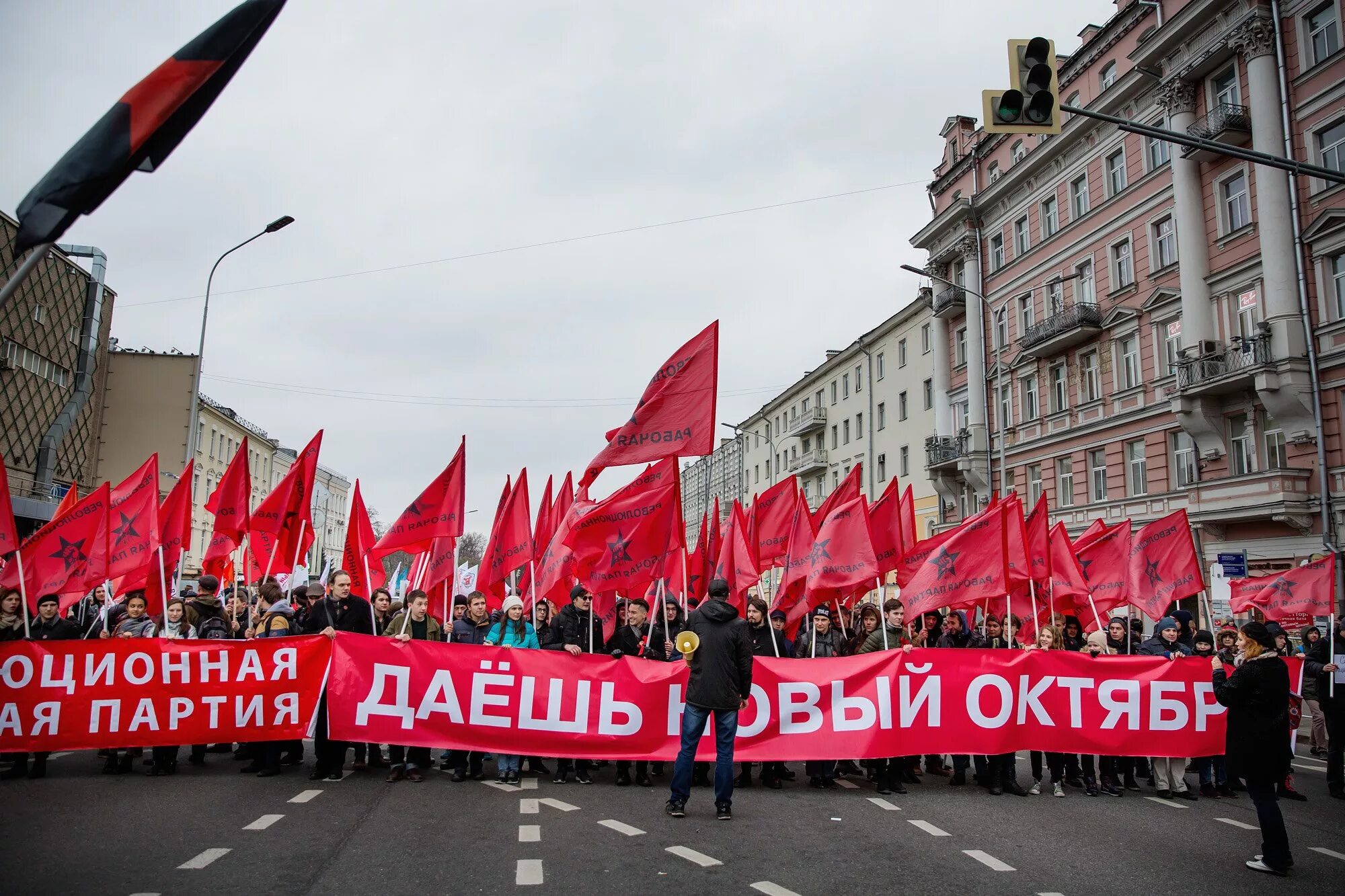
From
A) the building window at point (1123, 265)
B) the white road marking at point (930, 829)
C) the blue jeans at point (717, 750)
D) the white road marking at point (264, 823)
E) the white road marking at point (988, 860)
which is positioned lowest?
the white road marking at point (930, 829)

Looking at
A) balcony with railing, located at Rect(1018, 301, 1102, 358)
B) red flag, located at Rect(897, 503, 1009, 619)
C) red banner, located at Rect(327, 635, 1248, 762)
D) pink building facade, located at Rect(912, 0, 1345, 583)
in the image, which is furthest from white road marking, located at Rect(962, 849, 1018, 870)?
balcony with railing, located at Rect(1018, 301, 1102, 358)

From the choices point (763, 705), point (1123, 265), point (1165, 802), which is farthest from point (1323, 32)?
point (763, 705)

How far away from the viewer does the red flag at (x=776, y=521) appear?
595 inches

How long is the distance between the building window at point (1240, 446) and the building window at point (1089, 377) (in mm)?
5746

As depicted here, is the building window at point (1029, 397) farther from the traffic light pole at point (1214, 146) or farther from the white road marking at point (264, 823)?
the white road marking at point (264, 823)

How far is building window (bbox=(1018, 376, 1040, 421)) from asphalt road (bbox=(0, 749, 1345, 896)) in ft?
89.8

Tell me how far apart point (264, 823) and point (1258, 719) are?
713 cm

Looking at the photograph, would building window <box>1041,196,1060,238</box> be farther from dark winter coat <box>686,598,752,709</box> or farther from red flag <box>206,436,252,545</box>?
dark winter coat <box>686,598,752,709</box>

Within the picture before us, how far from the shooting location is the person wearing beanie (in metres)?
6.46

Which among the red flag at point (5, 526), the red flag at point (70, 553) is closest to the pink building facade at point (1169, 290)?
the red flag at point (70, 553)

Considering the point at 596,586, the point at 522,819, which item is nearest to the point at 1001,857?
the point at 522,819

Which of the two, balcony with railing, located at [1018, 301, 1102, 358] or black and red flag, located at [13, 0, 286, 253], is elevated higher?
balcony with railing, located at [1018, 301, 1102, 358]

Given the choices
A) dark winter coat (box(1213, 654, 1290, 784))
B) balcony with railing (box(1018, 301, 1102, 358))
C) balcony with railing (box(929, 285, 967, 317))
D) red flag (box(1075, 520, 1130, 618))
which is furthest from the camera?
balcony with railing (box(929, 285, 967, 317))

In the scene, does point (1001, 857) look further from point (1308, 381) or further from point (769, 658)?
point (1308, 381)
